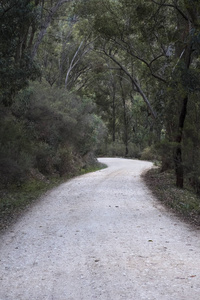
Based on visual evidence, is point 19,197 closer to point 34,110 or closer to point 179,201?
point 179,201

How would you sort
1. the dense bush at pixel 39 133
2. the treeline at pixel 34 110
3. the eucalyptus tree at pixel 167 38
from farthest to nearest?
1. the dense bush at pixel 39 133
2. the eucalyptus tree at pixel 167 38
3. the treeline at pixel 34 110

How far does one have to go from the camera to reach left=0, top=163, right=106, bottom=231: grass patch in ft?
31.4

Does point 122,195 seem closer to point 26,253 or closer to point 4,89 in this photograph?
point 4,89

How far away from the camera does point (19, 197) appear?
1258cm

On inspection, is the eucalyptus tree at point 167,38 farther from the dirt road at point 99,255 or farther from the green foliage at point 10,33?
the green foliage at point 10,33

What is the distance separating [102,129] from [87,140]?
5.05m

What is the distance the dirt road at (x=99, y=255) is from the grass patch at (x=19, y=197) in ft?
1.56

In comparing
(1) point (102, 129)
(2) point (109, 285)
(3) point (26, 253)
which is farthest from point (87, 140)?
(2) point (109, 285)

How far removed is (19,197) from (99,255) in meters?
7.41

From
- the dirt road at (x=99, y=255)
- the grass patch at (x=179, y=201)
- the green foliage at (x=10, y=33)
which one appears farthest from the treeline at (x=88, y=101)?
the dirt road at (x=99, y=255)

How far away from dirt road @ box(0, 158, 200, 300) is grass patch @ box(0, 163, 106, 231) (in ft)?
1.56

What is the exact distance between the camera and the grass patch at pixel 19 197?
958 centimetres

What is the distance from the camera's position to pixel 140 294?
13.7 ft

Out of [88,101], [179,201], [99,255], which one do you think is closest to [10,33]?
[99,255]
